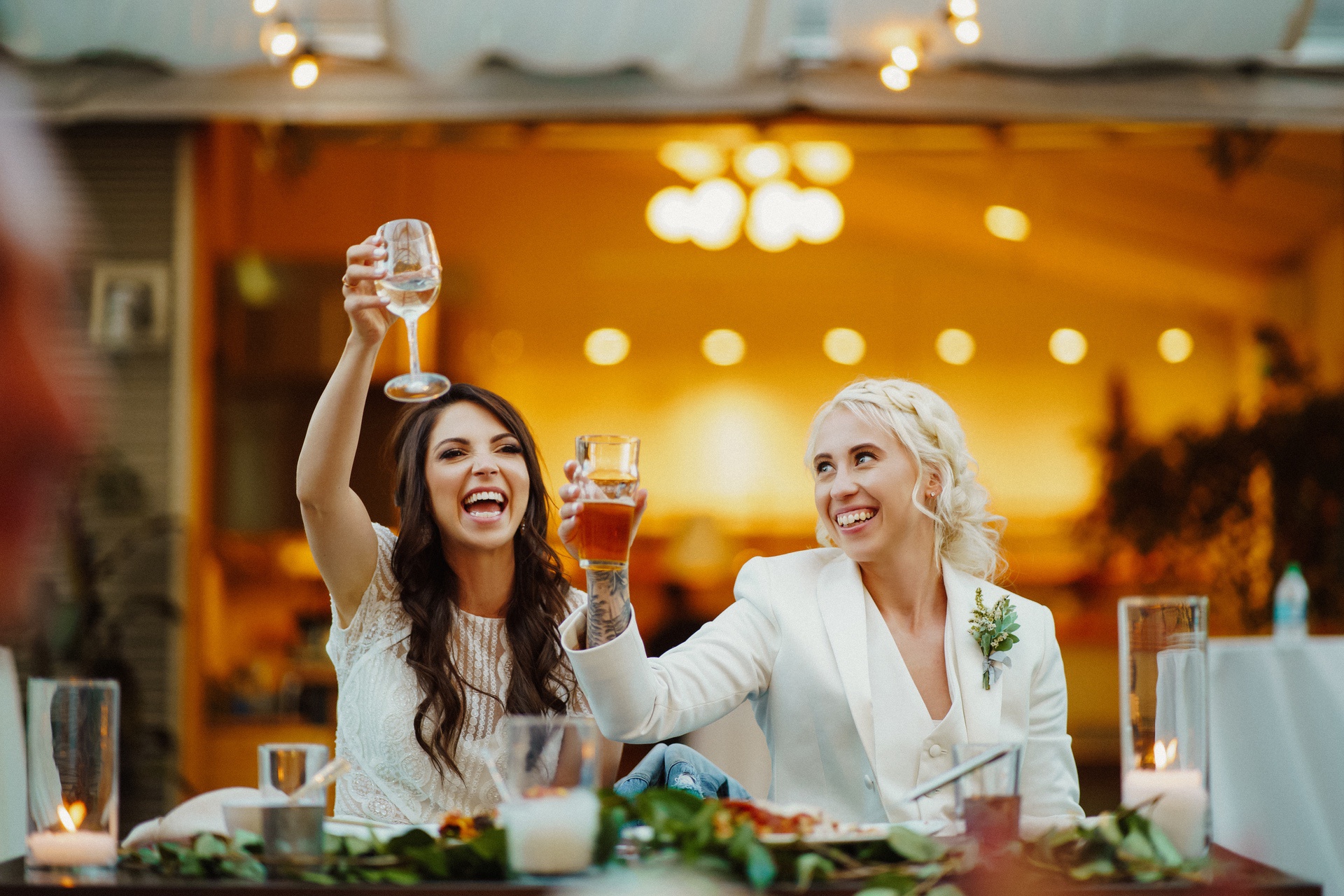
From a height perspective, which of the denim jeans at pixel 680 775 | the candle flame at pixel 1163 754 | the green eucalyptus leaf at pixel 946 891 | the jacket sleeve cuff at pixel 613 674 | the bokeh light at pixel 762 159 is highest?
the bokeh light at pixel 762 159

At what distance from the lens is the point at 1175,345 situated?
22.3ft

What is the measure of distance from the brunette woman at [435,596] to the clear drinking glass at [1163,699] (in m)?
0.88

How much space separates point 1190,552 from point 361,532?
4.51m

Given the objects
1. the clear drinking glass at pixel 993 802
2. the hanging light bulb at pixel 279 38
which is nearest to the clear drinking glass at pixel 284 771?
the clear drinking glass at pixel 993 802

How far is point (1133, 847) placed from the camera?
1.37 meters

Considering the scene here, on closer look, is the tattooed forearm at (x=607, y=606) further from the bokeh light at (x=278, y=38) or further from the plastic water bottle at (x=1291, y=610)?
the bokeh light at (x=278, y=38)

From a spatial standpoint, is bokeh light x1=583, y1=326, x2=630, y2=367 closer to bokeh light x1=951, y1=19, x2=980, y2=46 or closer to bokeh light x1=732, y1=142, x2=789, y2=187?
bokeh light x1=732, y1=142, x2=789, y2=187

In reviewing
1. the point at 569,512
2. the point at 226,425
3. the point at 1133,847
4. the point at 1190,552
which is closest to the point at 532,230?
the point at 226,425

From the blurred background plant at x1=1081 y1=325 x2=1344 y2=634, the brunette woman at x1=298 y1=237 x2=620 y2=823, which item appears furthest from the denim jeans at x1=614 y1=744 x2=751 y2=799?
the blurred background plant at x1=1081 y1=325 x2=1344 y2=634

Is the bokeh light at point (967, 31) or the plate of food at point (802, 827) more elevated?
the bokeh light at point (967, 31)

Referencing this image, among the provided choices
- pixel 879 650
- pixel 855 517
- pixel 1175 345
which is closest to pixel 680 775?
pixel 879 650

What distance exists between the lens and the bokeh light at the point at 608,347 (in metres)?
6.99

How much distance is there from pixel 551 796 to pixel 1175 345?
6.21 metres

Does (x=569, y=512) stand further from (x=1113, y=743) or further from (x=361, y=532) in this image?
(x=1113, y=743)
